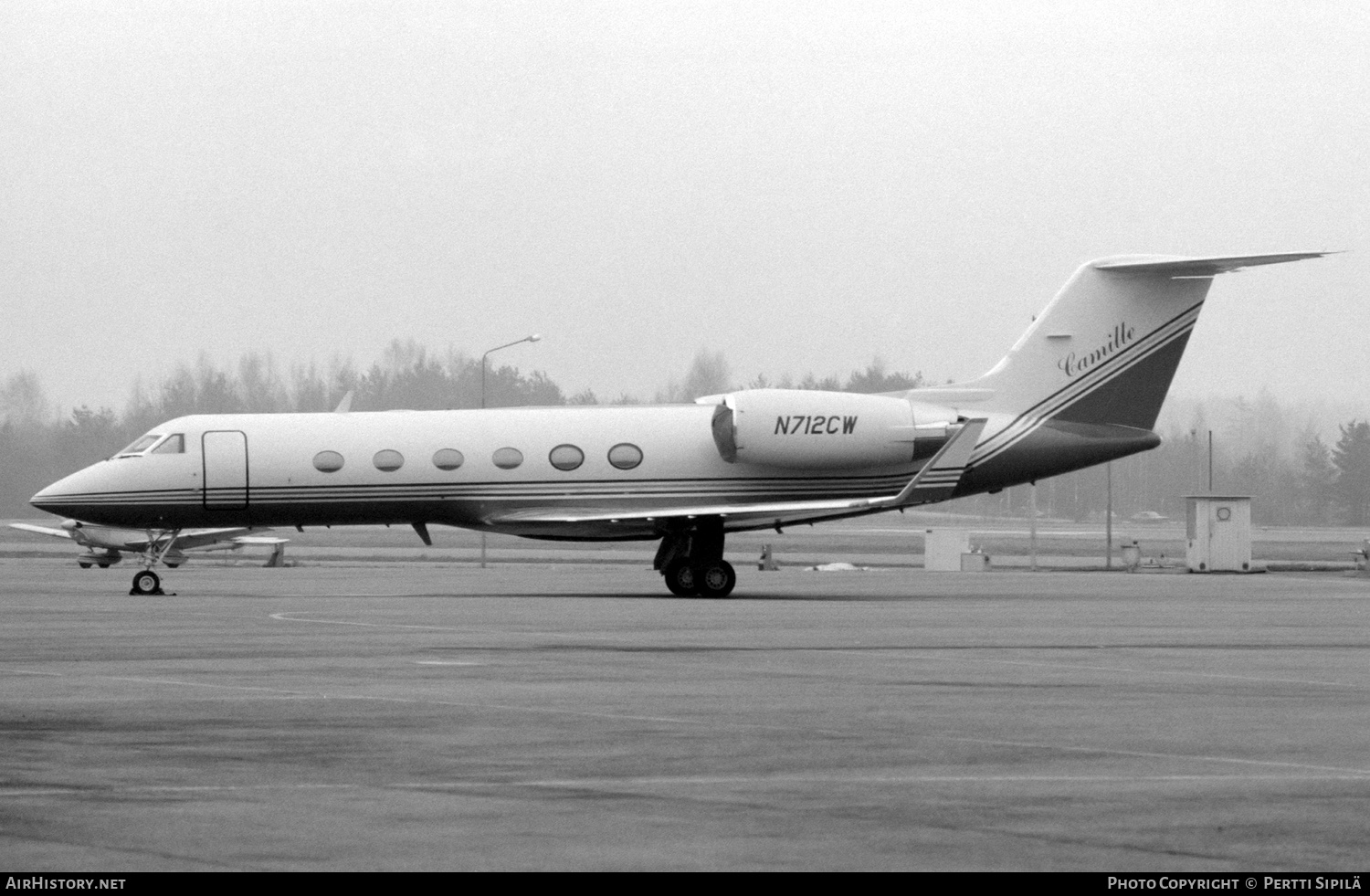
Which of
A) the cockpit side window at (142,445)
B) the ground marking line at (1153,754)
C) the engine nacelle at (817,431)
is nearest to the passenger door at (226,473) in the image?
the cockpit side window at (142,445)

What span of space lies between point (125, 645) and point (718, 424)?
14.4 meters

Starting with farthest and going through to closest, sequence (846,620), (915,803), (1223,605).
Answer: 1. (1223,605)
2. (846,620)
3. (915,803)

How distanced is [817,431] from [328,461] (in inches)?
313

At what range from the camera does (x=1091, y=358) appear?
110 feet

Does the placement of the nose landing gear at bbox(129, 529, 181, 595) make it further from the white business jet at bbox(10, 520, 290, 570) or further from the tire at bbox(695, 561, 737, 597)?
the white business jet at bbox(10, 520, 290, 570)

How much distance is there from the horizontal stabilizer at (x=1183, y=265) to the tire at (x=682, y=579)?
30.0 ft

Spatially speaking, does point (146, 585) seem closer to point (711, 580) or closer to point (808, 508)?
point (711, 580)

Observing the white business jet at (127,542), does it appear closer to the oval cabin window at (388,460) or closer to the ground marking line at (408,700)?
the oval cabin window at (388,460)

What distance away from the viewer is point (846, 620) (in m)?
23.6

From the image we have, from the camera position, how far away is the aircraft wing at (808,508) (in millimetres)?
30250

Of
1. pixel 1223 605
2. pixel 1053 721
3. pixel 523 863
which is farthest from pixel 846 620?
pixel 523 863

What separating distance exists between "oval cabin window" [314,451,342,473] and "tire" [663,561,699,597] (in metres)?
5.65

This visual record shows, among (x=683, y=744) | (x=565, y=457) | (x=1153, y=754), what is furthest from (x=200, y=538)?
(x=1153, y=754)
